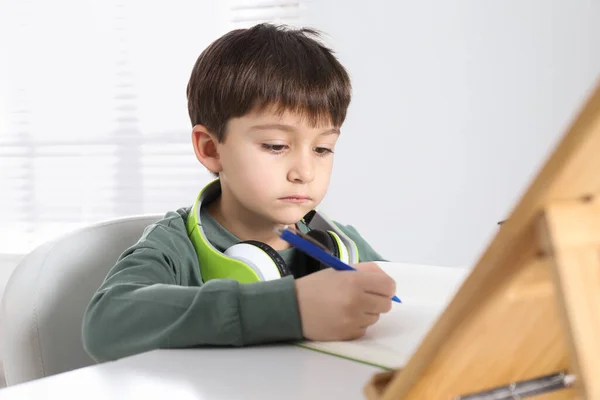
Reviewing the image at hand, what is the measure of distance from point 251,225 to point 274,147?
0.46ft

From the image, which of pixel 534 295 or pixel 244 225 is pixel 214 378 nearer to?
pixel 534 295

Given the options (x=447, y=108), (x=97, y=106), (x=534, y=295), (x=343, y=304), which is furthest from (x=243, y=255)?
(x=97, y=106)

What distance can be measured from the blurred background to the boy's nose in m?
1.39

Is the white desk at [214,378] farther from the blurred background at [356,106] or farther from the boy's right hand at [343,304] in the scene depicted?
the blurred background at [356,106]

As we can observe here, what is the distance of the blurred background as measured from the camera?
246cm

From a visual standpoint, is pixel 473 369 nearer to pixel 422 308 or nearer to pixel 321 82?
pixel 422 308

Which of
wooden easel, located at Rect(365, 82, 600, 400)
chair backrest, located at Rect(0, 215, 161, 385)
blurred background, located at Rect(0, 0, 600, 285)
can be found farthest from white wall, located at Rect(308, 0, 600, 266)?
wooden easel, located at Rect(365, 82, 600, 400)

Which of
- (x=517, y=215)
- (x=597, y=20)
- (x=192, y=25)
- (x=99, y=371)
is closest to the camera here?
(x=517, y=215)

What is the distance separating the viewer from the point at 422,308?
2.89 ft

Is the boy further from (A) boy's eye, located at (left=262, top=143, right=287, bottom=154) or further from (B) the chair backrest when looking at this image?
(B) the chair backrest

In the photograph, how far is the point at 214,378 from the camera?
616 millimetres

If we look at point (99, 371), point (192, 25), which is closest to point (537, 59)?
point (192, 25)

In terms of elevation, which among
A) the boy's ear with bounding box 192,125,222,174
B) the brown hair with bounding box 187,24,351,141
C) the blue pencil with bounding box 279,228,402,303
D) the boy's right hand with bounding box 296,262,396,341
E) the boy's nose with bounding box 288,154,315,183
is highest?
the brown hair with bounding box 187,24,351,141

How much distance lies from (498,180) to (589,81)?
0.41 m
